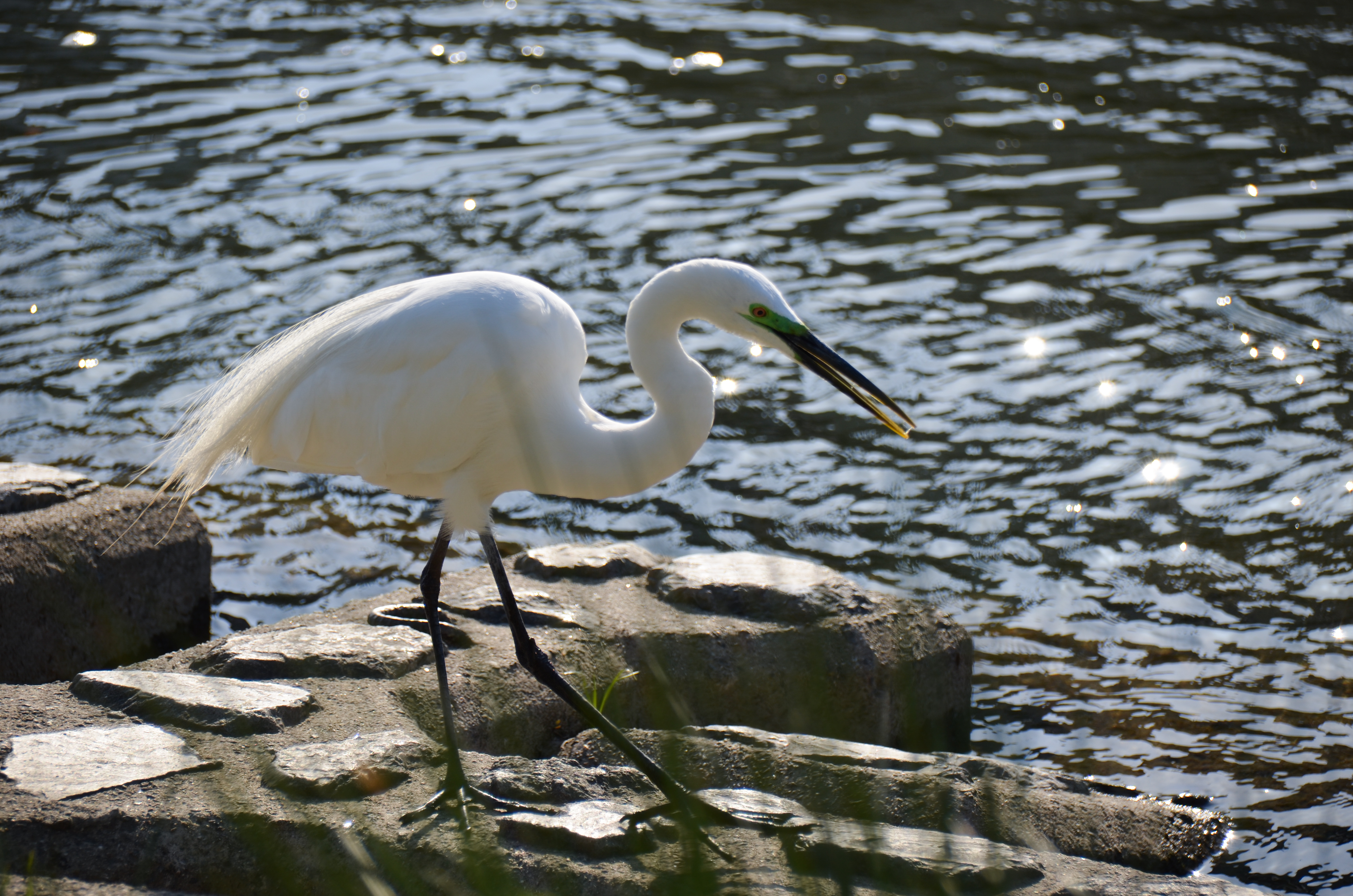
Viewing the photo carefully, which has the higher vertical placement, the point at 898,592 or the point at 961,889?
the point at 961,889

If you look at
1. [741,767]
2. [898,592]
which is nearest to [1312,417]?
[898,592]

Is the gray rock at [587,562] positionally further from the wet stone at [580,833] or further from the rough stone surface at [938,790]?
the wet stone at [580,833]

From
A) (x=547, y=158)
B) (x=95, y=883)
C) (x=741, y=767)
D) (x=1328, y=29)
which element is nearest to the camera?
(x=95, y=883)

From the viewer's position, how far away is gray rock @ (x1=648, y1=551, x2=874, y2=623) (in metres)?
4.48

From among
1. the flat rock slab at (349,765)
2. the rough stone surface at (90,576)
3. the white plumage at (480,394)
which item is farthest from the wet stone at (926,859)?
the rough stone surface at (90,576)

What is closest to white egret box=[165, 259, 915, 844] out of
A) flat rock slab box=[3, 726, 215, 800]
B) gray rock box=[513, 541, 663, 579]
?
flat rock slab box=[3, 726, 215, 800]

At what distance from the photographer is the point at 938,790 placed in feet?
11.4

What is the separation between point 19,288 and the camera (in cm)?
766

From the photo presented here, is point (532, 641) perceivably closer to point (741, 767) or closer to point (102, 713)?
point (741, 767)

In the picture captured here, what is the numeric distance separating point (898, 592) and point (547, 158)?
5598 millimetres

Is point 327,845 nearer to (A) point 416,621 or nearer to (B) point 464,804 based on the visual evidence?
(B) point 464,804

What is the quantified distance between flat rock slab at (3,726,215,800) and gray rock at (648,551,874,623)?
1.95 metres

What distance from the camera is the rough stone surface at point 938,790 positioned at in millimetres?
3404

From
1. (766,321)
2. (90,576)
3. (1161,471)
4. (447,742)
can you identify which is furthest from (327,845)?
(1161,471)
